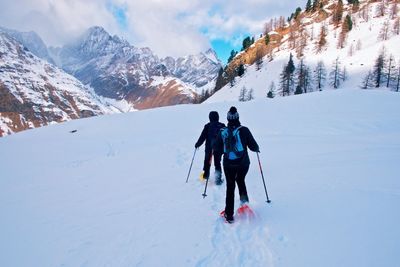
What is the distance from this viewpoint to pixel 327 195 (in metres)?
7.97

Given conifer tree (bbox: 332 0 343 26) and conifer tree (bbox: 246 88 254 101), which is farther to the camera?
conifer tree (bbox: 332 0 343 26)

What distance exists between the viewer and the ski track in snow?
17.5 ft

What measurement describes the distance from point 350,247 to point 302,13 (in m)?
165

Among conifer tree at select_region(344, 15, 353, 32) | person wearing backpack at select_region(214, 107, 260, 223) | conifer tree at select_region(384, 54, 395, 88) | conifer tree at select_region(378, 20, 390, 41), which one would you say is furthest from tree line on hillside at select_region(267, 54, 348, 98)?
person wearing backpack at select_region(214, 107, 260, 223)

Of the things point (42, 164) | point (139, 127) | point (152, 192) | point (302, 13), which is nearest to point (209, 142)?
point (152, 192)

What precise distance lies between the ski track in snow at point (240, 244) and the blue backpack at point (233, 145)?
1.71 metres

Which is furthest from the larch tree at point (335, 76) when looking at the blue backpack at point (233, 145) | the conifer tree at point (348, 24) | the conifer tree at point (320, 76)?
the blue backpack at point (233, 145)

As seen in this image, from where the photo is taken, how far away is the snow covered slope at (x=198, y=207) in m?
5.59

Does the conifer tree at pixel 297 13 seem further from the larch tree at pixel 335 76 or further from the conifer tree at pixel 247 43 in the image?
the larch tree at pixel 335 76

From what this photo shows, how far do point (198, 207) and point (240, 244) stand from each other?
7.74 feet

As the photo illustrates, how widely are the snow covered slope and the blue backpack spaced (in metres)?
1.75

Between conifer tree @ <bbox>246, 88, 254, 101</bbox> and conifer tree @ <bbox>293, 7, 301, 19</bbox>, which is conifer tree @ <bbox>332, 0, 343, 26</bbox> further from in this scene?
conifer tree @ <bbox>246, 88, 254, 101</bbox>

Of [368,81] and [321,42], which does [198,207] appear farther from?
[321,42]

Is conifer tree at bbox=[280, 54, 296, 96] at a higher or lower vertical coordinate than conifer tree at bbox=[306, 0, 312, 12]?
lower
